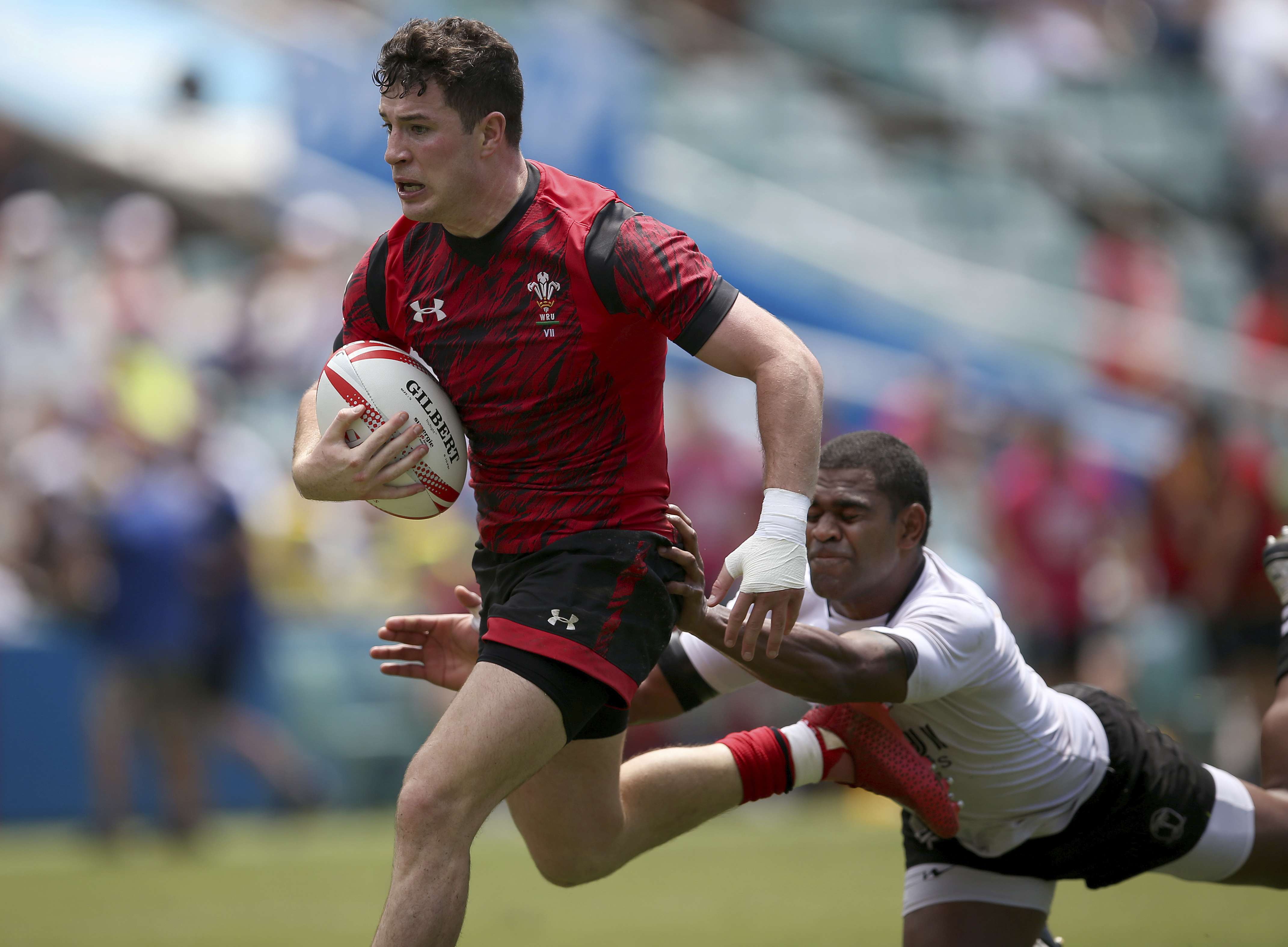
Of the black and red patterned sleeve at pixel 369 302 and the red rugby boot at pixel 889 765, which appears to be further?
the red rugby boot at pixel 889 765

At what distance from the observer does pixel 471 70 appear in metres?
3.96

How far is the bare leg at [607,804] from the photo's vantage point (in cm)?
433

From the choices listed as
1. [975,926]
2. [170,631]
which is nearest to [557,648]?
[975,926]

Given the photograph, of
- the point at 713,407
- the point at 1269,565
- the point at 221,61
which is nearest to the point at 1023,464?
the point at 713,407

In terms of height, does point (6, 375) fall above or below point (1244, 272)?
below

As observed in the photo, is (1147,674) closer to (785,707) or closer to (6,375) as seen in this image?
(785,707)

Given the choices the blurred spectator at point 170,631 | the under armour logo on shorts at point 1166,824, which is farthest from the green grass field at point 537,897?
the under armour logo on shorts at point 1166,824

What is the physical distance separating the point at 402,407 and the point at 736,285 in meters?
9.60

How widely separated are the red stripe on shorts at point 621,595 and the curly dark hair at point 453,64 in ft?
3.81

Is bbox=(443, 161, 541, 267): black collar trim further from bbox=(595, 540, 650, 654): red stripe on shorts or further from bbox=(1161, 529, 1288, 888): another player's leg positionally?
bbox=(1161, 529, 1288, 888): another player's leg

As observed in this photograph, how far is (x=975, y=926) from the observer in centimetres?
477

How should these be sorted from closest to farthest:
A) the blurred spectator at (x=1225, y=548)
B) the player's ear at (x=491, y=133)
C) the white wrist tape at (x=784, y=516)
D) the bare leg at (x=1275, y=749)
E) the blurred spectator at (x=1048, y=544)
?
the white wrist tape at (x=784, y=516) → the player's ear at (x=491, y=133) → the bare leg at (x=1275, y=749) → the blurred spectator at (x=1225, y=548) → the blurred spectator at (x=1048, y=544)

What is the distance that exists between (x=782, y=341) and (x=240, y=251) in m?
11.8

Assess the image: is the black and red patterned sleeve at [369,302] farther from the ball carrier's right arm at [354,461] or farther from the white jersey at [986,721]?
the white jersey at [986,721]
